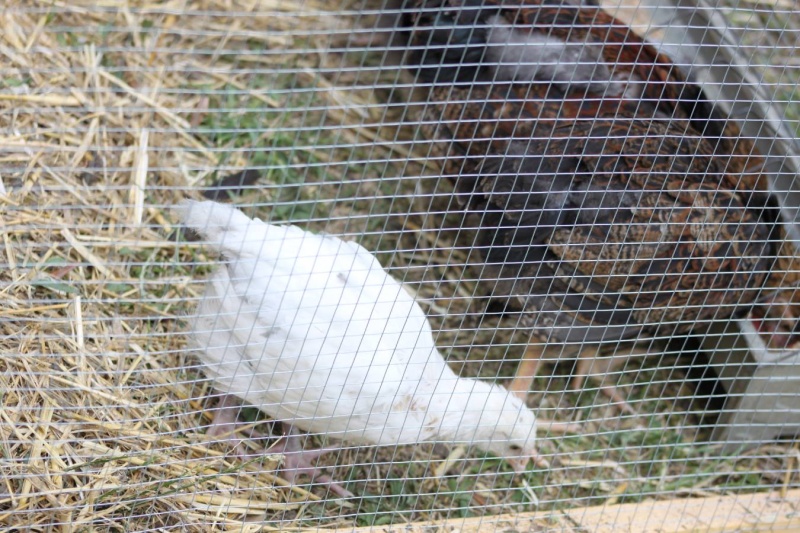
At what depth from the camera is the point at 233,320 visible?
203 cm

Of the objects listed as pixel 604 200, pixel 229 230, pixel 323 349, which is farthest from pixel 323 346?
pixel 604 200

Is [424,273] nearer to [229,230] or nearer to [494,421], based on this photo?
[494,421]

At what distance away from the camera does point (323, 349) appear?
2.00 metres

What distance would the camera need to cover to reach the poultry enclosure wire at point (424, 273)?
195 centimetres

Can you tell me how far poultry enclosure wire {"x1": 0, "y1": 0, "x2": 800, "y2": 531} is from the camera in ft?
6.41

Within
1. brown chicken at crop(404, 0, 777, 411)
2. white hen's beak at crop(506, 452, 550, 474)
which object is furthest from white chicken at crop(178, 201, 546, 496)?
brown chicken at crop(404, 0, 777, 411)

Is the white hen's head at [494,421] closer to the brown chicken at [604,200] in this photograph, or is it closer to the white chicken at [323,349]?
the white chicken at [323,349]

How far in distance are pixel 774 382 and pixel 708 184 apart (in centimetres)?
61

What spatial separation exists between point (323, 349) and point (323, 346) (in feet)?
0.04

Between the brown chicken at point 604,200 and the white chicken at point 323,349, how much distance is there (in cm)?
32

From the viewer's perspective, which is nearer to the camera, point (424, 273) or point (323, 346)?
point (323, 346)

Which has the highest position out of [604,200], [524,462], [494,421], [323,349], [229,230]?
[604,200]

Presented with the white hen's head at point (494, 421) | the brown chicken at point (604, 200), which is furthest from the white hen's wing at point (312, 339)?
the brown chicken at point (604, 200)

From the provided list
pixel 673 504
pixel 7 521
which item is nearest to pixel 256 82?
pixel 7 521
